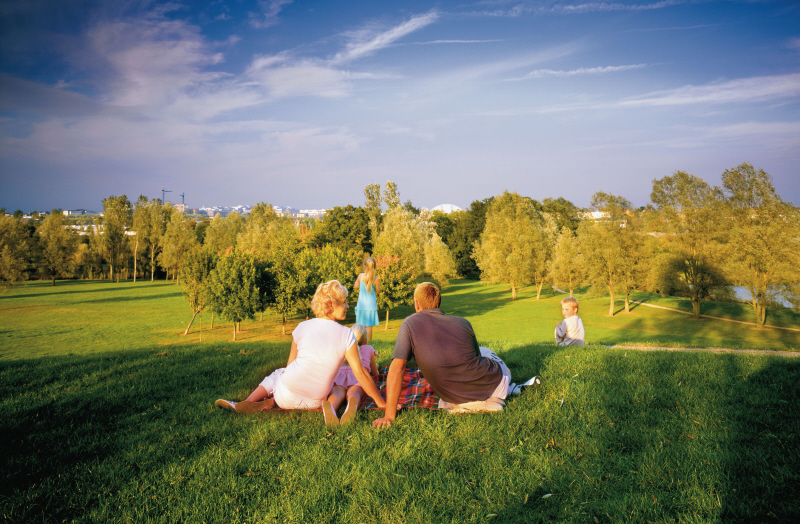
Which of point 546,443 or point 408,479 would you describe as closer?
point 408,479

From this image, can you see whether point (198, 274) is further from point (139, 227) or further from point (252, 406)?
point (139, 227)

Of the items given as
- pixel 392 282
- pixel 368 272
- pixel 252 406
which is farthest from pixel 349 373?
pixel 392 282

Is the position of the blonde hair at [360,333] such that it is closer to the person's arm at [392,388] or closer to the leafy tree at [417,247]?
the person's arm at [392,388]

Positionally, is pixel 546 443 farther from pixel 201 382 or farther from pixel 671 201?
pixel 671 201

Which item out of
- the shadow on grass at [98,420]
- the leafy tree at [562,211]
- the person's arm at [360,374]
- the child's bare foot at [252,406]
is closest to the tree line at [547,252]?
the leafy tree at [562,211]

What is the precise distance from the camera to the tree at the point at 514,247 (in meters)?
57.2

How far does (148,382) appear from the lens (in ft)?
22.2

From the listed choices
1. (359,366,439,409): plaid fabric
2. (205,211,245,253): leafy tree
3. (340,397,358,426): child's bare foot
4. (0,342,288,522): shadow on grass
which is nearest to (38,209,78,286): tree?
(205,211,245,253): leafy tree

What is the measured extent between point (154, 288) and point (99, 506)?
3330 inches

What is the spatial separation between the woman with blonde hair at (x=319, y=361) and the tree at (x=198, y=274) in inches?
1142

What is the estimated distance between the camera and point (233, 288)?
3045cm

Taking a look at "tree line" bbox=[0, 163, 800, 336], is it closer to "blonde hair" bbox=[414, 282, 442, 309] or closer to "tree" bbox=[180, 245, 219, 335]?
"tree" bbox=[180, 245, 219, 335]

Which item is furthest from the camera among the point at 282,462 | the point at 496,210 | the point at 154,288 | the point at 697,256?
the point at 154,288

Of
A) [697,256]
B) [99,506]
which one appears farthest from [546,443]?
[697,256]
